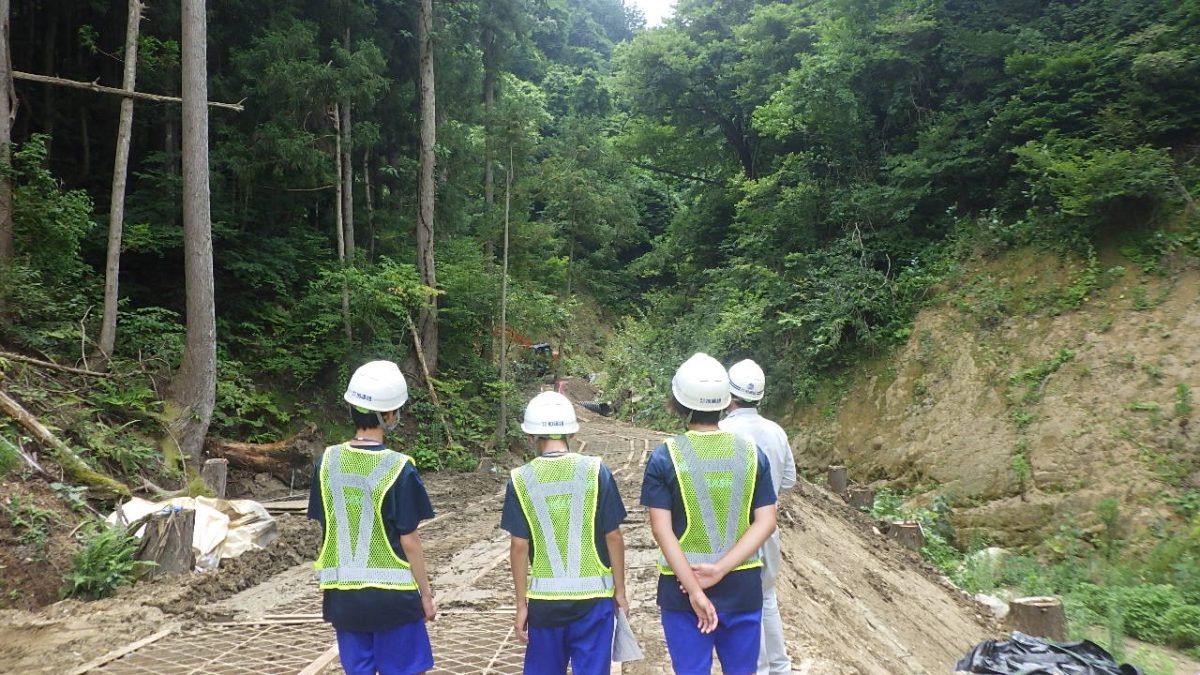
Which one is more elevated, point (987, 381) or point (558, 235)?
point (558, 235)

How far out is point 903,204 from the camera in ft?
54.2

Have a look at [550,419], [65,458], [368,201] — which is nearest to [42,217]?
[65,458]

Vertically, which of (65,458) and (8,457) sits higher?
(8,457)

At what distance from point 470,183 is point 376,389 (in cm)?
1692

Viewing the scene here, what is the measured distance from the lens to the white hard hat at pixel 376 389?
286 cm

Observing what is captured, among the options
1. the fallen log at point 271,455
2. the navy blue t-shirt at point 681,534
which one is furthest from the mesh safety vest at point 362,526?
the fallen log at point 271,455

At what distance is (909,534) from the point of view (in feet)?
34.4

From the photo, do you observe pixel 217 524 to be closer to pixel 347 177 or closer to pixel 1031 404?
pixel 347 177

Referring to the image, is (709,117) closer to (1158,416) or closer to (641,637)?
(1158,416)

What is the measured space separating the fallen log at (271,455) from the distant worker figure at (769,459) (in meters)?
10.1

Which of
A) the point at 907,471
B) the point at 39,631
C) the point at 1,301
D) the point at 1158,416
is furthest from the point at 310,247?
the point at 1158,416

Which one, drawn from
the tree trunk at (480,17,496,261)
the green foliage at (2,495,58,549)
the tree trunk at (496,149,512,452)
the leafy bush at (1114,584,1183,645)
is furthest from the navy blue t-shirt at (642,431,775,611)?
the tree trunk at (480,17,496,261)

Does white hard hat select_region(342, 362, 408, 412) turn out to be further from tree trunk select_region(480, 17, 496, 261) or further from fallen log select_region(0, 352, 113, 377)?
tree trunk select_region(480, 17, 496, 261)

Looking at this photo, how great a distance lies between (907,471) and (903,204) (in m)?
6.75
